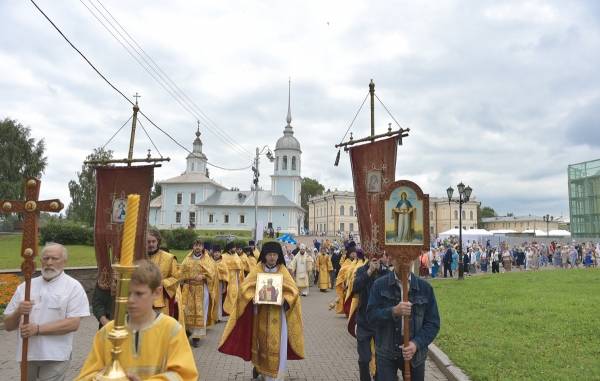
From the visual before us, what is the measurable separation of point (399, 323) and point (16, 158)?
53334mm

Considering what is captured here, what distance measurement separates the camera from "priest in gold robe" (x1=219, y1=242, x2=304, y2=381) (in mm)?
6410

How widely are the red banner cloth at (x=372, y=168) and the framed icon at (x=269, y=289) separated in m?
2.26

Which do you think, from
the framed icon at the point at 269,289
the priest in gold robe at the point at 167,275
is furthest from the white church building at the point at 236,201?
the framed icon at the point at 269,289

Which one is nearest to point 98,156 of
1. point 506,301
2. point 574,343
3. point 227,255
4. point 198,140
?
point 198,140

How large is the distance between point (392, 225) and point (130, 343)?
8.89 ft

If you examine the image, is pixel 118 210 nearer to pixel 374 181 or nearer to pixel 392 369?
pixel 374 181

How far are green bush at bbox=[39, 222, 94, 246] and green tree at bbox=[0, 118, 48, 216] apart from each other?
1222cm

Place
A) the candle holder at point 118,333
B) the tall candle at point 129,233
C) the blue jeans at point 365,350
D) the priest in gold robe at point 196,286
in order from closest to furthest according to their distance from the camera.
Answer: the tall candle at point 129,233 < the candle holder at point 118,333 < the blue jeans at point 365,350 < the priest in gold robe at point 196,286

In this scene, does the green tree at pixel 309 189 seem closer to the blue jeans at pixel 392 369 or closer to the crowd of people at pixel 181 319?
the crowd of people at pixel 181 319

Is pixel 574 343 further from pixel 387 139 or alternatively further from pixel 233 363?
pixel 233 363

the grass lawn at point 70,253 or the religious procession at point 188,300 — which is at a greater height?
the religious procession at point 188,300

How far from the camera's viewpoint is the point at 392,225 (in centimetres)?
459

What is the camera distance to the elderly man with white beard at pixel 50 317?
4012 millimetres

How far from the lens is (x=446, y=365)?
7031mm
